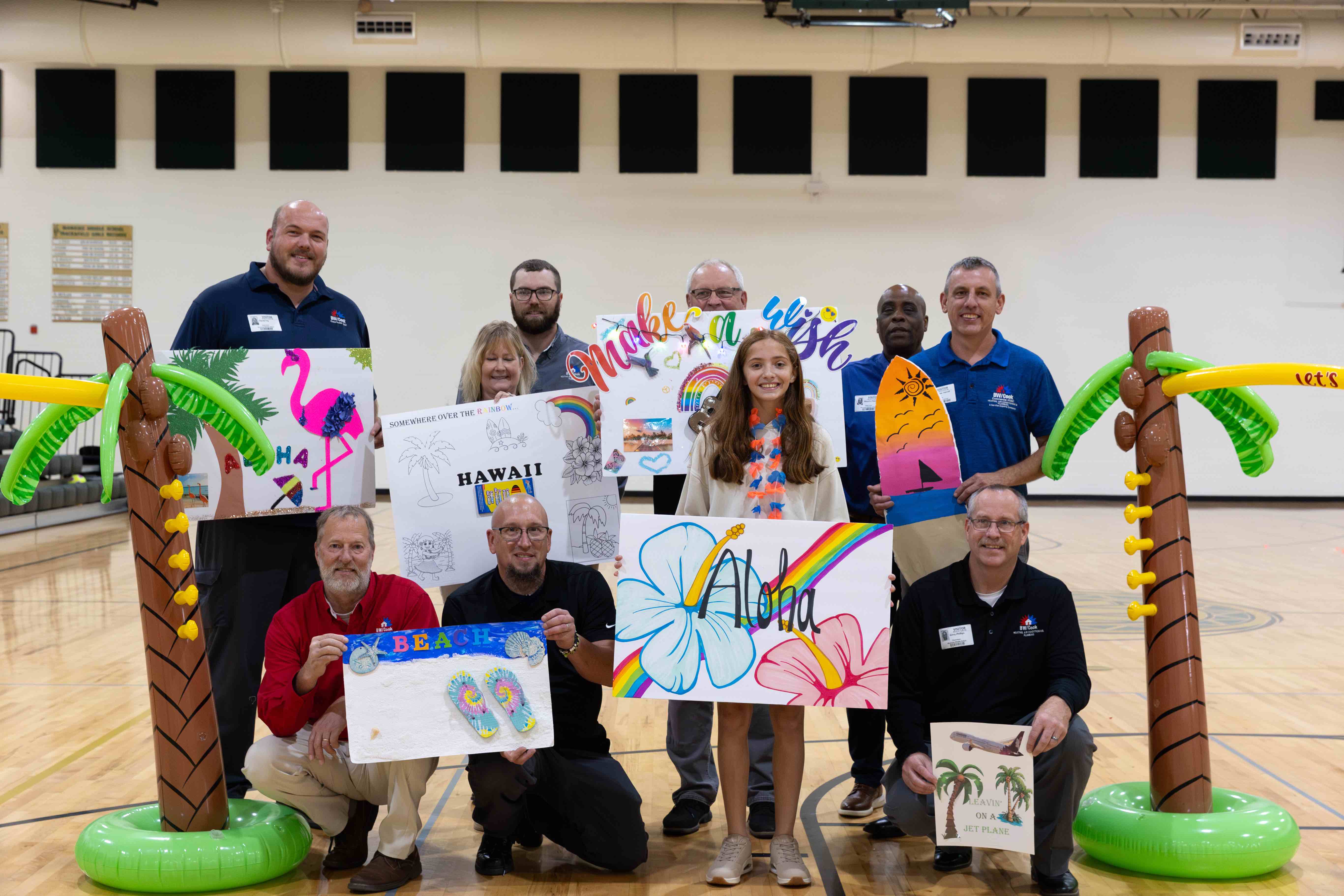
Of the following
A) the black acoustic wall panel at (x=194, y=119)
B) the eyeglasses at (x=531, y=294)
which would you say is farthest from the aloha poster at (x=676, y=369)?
A: the black acoustic wall panel at (x=194, y=119)

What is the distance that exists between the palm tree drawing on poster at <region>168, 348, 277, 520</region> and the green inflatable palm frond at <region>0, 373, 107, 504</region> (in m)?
0.42

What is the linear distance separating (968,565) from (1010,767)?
1.90ft

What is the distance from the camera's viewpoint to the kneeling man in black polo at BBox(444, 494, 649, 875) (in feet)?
10.2

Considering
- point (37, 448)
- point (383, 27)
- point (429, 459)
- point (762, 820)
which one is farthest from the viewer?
point (383, 27)

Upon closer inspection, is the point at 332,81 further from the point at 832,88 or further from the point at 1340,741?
the point at 1340,741

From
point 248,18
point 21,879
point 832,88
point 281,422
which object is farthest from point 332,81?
point 21,879

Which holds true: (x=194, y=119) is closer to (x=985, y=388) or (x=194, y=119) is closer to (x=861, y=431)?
(x=861, y=431)

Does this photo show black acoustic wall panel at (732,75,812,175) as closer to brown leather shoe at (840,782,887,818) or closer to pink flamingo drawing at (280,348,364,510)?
pink flamingo drawing at (280,348,364,510)

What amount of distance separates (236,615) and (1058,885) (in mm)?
2615

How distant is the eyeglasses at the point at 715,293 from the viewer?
4.01 meters

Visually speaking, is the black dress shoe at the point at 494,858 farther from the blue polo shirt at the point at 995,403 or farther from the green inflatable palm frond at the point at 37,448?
the blue polo shirt at the point at 995,403

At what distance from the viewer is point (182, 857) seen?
2982 mm

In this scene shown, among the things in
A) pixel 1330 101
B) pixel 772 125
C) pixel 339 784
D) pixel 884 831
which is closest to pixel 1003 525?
pixel 884 831

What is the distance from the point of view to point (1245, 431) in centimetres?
329
